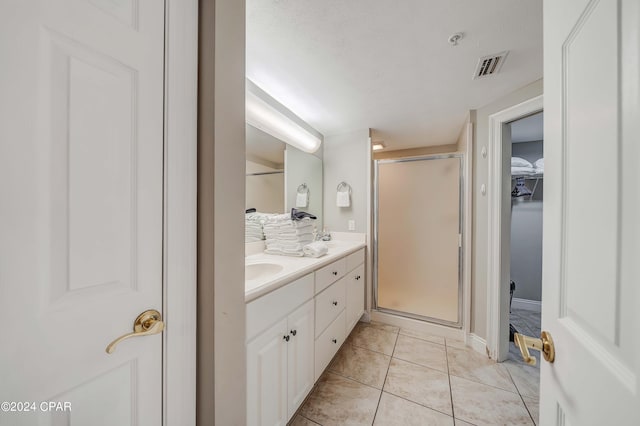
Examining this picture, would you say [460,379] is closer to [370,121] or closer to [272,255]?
[272,255]

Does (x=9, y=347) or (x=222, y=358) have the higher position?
(x=9, y=347)

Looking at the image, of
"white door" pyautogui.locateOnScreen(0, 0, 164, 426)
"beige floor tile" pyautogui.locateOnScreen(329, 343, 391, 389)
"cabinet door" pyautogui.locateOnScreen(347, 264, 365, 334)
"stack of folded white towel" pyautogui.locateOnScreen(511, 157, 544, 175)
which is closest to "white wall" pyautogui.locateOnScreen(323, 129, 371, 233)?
"cabinet door" pyautogui.locateOnScreen(347, 264, 365, 334)

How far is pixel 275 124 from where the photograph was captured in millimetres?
1744

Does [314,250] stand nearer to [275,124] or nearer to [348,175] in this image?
[275,124]

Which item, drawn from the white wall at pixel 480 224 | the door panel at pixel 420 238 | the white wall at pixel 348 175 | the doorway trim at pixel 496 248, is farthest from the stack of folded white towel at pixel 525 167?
the white wall at pixel 348 175

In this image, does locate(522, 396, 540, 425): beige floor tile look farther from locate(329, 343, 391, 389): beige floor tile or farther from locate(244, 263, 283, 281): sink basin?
locate(244, 263, 283, 281): sink basin

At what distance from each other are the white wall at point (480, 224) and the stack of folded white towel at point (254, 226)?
6.33 ft

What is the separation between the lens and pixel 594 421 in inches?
14.8

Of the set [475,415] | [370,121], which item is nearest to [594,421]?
[475,415]

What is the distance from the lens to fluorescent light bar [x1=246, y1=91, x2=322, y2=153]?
59.9 inches

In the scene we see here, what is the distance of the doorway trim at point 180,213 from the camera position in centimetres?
62

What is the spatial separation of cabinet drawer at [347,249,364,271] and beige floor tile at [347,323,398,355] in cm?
73

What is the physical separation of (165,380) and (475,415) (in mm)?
1721

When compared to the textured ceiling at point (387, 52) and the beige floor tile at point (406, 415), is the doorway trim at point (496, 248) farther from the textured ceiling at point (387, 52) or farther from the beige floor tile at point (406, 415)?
the beige floor tile at point (406, 415)
